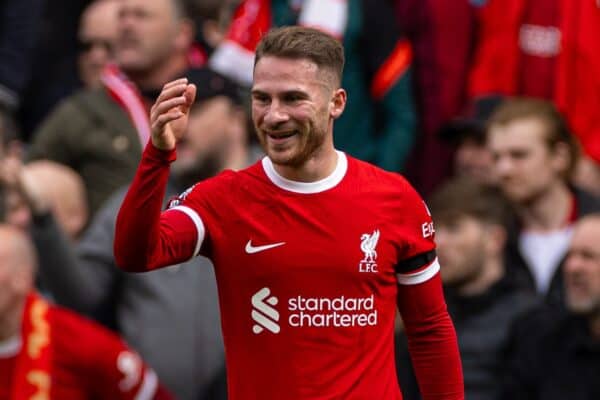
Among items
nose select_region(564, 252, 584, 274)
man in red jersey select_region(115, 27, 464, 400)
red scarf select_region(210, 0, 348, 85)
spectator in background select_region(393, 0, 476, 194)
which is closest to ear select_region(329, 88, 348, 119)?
man in red jersey select_region(115, 27, 464, 400)

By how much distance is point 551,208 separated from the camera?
8.00 m

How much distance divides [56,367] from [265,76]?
9.95ft

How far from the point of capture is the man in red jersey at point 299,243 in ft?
14.5

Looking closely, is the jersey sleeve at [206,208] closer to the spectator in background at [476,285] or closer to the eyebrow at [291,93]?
the eyebrow at [291,93]

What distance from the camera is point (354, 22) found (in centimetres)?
829

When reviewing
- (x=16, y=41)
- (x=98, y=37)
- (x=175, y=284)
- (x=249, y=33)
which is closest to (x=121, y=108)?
(x=16, y=41)

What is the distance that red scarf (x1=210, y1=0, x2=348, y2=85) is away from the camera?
8070mm

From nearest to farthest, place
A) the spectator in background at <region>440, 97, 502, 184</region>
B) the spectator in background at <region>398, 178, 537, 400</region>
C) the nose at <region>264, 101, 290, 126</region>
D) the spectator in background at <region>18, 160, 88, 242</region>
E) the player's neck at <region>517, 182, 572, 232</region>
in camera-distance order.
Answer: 1. the nose at <region>264, 101, 290, 126</region>
2. the spectator in background at <region>398, 178, 537, 400</region>
3. the spectator in background at <region>18, 160, 88, 242</region>
4. the player's neck at <region>517, 182, 572, 232</region>
5. the spectator in background at <region>440, 97, 502, 184</region>

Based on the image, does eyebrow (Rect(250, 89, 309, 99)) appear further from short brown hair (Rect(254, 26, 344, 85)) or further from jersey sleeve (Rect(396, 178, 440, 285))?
jersey sleeve (Rect(396, 178, 440, 285))

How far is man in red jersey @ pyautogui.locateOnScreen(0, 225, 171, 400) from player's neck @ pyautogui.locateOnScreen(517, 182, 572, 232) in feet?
7.16

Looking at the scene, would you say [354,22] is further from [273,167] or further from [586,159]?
[273,167]

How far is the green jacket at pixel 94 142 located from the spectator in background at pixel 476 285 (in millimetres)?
1517

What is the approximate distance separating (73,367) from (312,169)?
286 cm

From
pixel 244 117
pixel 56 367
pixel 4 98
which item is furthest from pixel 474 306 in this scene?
pixel 4 98
